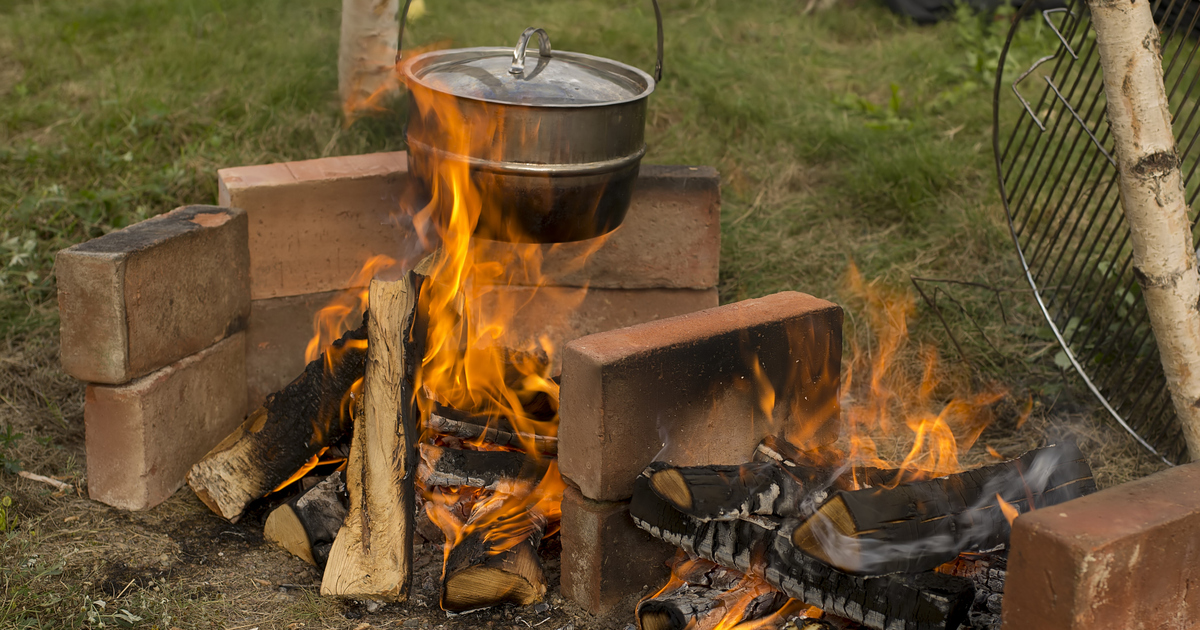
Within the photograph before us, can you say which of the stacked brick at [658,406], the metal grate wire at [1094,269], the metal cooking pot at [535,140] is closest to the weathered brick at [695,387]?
the stacked brick at [658,406]

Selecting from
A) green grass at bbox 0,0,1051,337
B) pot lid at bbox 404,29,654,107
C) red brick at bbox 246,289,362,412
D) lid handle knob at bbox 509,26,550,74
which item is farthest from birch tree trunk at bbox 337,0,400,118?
lid handle knob at bbox 509,26,550,74

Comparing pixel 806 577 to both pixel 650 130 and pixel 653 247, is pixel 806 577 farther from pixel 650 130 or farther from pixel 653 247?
pixel 650 130

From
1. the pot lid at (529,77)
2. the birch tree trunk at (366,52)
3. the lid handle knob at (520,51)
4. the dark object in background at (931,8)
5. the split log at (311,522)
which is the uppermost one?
the dark object in background at (931,8)

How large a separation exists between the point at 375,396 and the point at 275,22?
12.6 ft

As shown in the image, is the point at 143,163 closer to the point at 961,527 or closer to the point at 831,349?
the point at 831,349

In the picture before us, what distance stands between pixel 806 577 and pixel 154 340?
2.07m

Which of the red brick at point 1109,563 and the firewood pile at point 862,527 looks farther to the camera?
the firewood pile at point 862,527

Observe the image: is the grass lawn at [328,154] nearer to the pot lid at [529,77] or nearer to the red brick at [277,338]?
the red brick at [277,338]

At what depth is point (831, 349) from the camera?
297 centimetres

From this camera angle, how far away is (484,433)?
299cm

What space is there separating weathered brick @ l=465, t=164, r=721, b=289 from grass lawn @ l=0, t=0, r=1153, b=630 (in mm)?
591

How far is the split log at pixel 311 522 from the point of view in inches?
113

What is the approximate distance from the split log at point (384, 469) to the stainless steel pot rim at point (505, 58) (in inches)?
21.3

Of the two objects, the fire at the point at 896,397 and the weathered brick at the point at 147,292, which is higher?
the weathered brick at the point at 147,292
